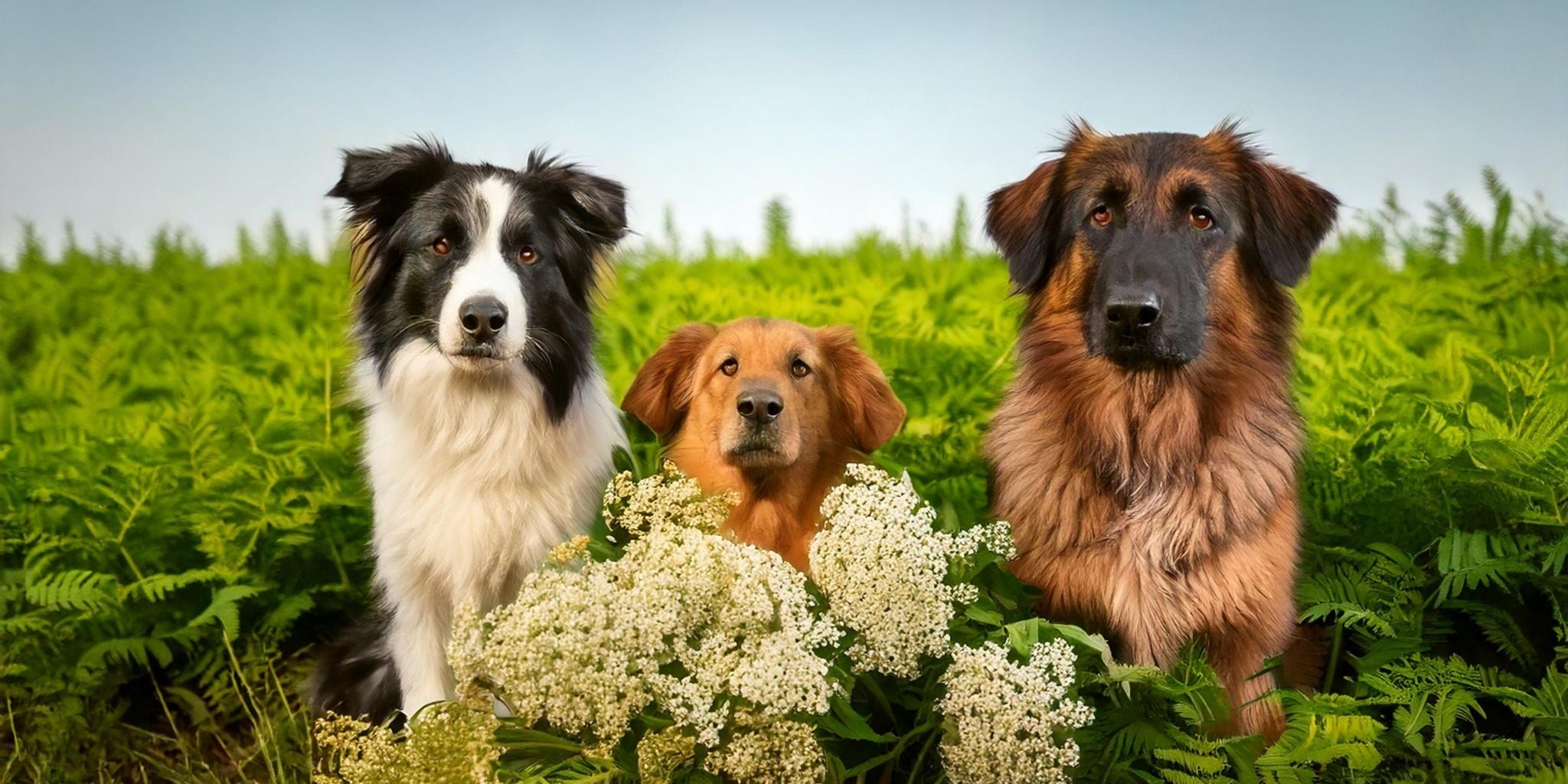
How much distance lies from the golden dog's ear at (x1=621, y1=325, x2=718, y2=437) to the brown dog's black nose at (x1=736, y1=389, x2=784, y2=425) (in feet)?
1.32

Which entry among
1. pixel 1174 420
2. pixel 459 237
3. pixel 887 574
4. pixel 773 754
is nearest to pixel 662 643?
pixel 773 754

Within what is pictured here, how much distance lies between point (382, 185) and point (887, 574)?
171 cm

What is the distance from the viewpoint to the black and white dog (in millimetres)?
3445

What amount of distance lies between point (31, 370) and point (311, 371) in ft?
5.78

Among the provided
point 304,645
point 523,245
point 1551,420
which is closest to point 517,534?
point 523,245

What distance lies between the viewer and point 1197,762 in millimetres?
3053

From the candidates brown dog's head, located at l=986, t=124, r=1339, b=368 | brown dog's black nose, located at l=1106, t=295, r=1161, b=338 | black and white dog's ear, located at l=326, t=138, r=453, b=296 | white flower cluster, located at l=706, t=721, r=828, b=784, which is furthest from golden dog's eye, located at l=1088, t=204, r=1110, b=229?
black and white dog's ear, located at l=326, t=138, r=453, b=296

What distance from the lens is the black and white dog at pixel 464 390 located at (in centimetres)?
345

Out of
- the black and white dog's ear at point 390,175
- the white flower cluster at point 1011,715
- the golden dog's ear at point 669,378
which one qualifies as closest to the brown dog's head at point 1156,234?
the white flower cluster at point 1011,715

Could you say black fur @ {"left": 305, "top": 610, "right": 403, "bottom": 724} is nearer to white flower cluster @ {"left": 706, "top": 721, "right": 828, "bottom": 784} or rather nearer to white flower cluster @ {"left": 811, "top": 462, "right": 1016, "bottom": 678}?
white flower cluster @ {"left": 706, "top": 721, "right": 828, "bottom": 784}

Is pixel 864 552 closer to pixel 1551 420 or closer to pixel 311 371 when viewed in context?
pixel 1551 420

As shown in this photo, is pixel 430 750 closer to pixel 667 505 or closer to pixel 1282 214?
pixel 667 505

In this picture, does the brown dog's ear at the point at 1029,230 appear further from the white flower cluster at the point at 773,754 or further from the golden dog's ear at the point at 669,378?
the white flower cluster at the point at 773,754

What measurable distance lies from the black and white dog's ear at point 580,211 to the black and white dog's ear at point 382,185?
0.85 ft
